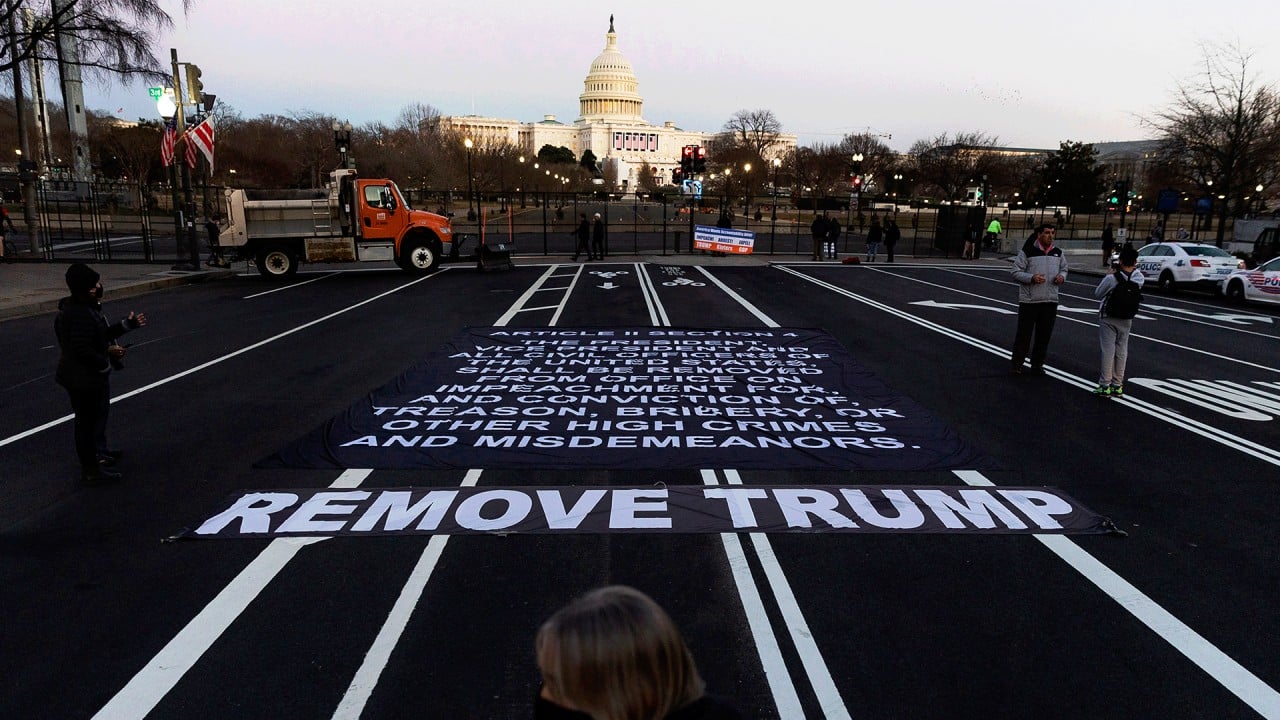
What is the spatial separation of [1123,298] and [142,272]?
26571 millimetres

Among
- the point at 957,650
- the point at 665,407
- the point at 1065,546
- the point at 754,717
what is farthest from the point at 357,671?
the point at 665,407

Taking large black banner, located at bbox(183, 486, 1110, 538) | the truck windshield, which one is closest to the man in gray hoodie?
large black banner, located at bbox(183, 486, 1110, 538)

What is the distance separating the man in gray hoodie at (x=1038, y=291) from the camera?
35.1 ft

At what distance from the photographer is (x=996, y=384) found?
34.8 ft

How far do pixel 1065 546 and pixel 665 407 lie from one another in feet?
14.8

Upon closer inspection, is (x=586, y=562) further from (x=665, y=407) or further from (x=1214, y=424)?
(x=1214, y=424)

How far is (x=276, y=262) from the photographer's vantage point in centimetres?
2370

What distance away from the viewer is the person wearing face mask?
21.1ft

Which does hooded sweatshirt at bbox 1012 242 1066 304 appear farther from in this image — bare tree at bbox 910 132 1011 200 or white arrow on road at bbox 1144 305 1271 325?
bare tree at bbox 910 132 1011 200

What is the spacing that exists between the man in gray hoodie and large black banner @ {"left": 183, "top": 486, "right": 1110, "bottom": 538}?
5109 millimetres

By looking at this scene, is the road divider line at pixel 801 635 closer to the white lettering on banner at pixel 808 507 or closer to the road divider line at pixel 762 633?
the road divider line at pixel 762 633

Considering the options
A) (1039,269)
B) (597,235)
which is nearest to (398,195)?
(597,235)

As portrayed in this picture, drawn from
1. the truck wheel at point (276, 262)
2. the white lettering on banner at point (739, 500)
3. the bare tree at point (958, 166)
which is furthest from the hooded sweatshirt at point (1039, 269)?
the bare tree at point (958, 166)

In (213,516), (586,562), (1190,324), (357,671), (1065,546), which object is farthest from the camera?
(1190,324)
